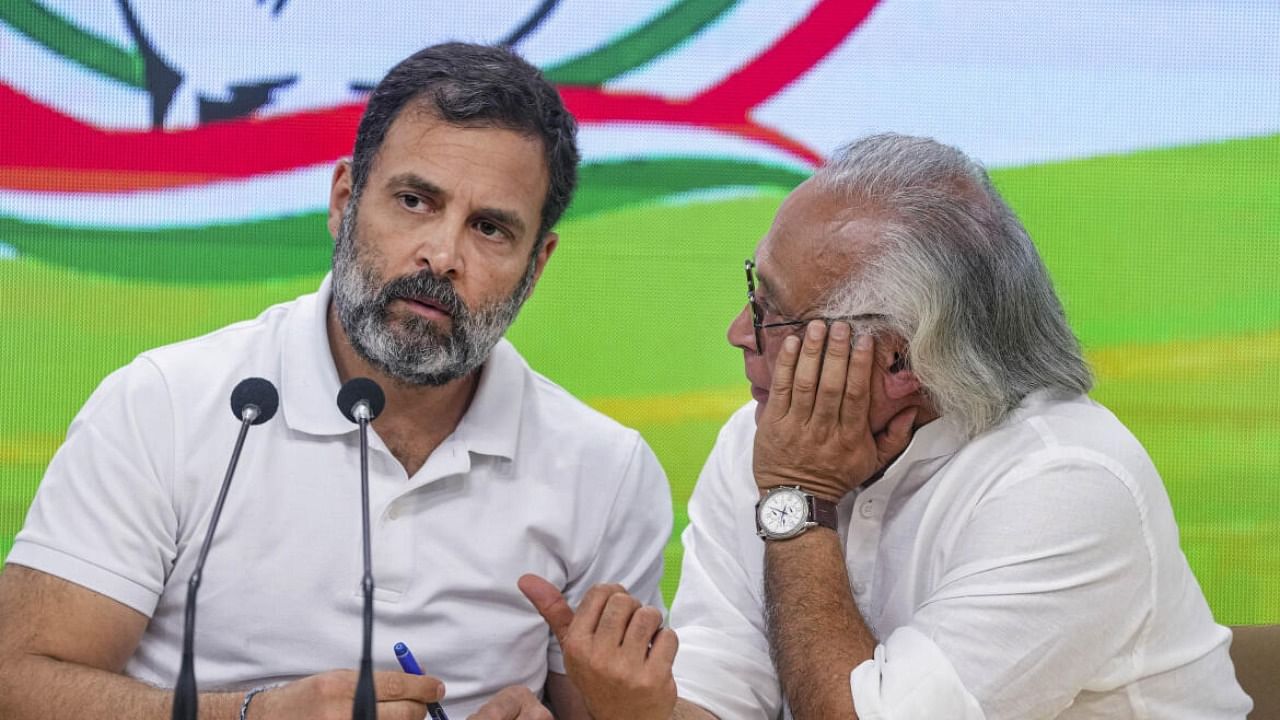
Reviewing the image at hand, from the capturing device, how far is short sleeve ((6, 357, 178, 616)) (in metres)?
2.06

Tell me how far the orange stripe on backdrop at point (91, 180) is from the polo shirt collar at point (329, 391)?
0.70m

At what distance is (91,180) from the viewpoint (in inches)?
115

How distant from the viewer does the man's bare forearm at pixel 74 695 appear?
1.95 meters

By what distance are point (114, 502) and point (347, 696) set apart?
0.64m

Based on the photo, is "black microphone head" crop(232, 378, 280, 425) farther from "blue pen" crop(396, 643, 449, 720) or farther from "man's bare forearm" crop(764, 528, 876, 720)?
"man's bare forearm" crop(764, 528, 876, 720)

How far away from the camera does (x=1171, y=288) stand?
3.17 meters

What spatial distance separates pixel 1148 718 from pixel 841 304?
78 cm

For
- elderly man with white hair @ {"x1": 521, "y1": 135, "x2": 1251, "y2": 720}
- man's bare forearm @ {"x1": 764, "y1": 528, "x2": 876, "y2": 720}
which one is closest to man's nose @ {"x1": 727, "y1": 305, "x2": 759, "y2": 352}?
elderly man with white hair @ {"x1": 521, "y1": 135, "x2": 1251, "y2": 720}

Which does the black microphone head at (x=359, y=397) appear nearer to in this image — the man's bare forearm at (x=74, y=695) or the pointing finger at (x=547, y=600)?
the pointing finger at (x=547, y=600)

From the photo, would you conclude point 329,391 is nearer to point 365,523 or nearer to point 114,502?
point 114,502

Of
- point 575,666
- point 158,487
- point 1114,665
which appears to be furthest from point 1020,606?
point 158,487

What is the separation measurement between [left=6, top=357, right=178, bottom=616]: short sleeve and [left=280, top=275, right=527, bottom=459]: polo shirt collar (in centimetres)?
21

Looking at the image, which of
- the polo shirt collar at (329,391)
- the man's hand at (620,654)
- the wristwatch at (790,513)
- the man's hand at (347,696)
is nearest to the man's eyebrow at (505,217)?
the polo shirt collar at (329,391)

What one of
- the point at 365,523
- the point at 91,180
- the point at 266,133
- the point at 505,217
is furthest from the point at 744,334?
the point at 91,180
